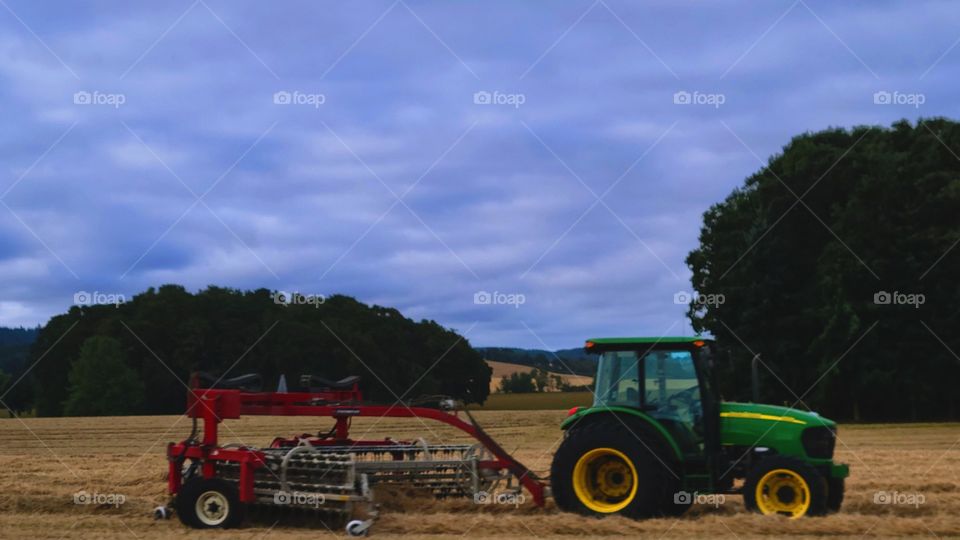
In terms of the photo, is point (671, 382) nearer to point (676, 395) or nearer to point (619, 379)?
point (676, 395)

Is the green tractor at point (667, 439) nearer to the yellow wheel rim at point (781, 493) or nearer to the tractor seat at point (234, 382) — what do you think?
the yellow wheel rim at point (781, 493)

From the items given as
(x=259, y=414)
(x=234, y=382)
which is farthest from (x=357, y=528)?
(x=234, y=382)

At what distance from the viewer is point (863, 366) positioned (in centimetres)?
3584

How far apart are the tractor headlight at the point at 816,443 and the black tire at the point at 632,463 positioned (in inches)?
54.6

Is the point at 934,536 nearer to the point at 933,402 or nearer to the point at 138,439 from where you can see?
the point at 138,439

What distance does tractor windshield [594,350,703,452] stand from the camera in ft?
36.2

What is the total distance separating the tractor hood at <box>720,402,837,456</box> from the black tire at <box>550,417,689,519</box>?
81 cm

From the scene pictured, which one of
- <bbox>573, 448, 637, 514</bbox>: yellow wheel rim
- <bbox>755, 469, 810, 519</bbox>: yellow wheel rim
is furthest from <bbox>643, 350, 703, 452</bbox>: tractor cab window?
<bbox>755, 469, 810, 519</bbox>: yellow wheel rim

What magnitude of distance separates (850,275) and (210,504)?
28.6 metres

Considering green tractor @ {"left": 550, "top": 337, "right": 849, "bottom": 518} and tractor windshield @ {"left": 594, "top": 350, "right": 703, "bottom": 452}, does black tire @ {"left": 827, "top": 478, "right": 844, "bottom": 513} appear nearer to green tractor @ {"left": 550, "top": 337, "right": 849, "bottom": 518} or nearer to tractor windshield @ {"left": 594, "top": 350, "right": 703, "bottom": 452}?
green tractor @ {"left": 550, "top": 337, "right": 849, "bottom": 518}

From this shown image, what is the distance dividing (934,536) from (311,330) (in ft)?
127

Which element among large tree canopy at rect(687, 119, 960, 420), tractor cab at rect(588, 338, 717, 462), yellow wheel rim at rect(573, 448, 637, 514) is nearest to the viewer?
yellow wheel rim at rect(573, 448, 637, 514)

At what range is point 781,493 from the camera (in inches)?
417

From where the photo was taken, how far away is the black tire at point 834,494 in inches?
439
